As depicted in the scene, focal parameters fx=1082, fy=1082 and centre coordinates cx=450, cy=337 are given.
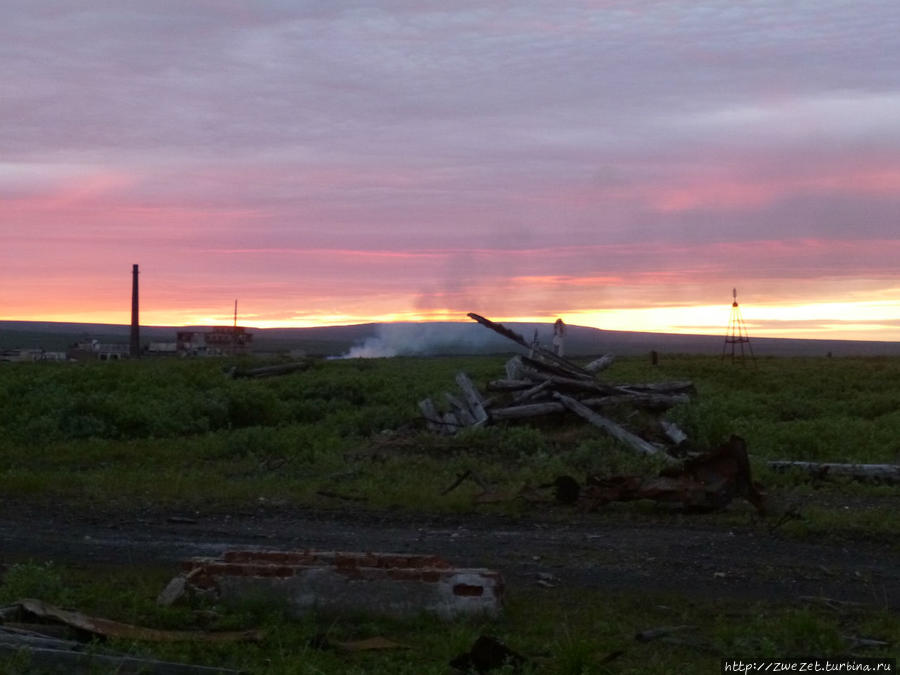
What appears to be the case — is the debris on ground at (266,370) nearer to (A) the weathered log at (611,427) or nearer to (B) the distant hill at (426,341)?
(B) the distant hill at (426,341)

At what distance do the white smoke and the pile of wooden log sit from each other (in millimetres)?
49882

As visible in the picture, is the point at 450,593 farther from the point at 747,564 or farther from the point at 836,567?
the point at 836,567

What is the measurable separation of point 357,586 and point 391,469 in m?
7.32

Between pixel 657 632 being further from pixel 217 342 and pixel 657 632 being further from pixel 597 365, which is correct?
pixel 217 342

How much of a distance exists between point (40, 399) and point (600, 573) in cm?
1510

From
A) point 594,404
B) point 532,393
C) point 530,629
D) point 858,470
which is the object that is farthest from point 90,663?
point 532,393

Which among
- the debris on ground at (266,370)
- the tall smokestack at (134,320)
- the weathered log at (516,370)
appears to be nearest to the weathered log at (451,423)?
the weathered log at (516,370)

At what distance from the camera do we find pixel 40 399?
20672 millimetres

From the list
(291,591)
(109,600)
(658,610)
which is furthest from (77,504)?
(658,610)

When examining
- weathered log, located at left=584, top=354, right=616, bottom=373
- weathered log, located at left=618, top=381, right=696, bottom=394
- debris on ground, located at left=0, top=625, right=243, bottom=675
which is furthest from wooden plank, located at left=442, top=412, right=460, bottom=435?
debris on ground, located at left=0, top=625, right=243, bottom=675

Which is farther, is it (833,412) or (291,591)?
(833,412)

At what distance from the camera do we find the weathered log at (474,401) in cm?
1733

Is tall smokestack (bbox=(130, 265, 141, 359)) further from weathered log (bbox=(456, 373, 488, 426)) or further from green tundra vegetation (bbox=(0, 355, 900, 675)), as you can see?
weathered log (bbox=(456, 373, 488, 426))

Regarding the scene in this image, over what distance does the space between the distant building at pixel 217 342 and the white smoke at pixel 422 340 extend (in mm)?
10440
